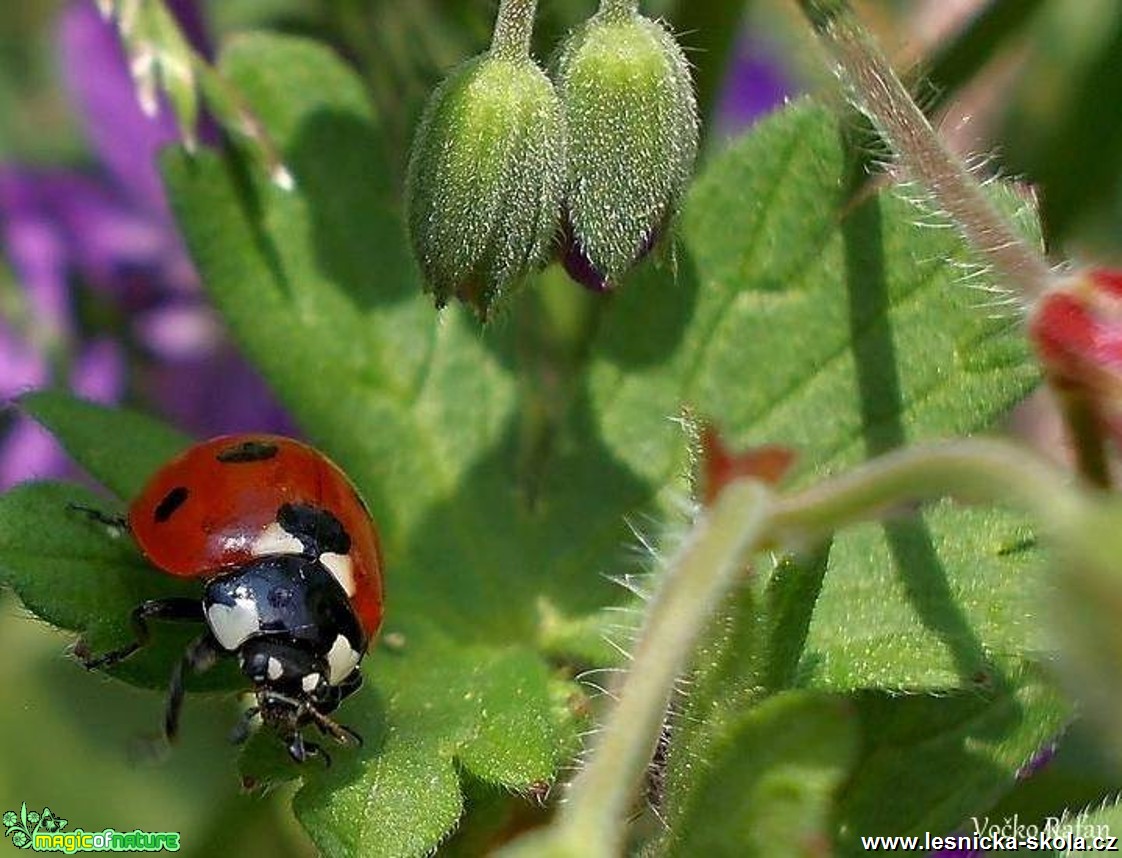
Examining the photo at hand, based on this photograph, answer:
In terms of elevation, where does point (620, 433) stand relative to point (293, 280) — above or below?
below

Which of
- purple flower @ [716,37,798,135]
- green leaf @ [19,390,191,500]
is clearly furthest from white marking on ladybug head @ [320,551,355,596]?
purple flower @ [716,37,798,135]

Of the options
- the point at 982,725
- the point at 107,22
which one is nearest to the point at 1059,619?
the point at 982,725

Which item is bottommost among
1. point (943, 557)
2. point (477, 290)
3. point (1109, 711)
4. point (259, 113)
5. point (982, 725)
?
point (982, 725)

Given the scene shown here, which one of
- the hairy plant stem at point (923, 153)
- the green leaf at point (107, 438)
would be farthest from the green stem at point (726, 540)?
the green leaf at point (107, 438)

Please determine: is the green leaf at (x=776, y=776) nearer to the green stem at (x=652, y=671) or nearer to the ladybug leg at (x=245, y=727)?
the green stem at (x=652, y=671)

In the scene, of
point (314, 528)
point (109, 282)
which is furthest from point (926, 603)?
point (109, 282)

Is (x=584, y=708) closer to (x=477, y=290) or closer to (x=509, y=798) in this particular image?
(x=509, y=798)
